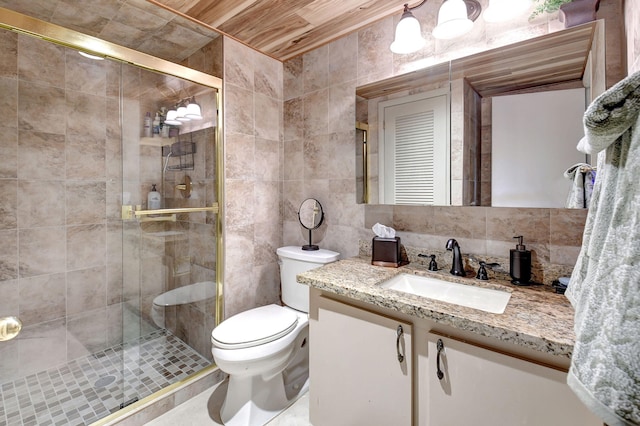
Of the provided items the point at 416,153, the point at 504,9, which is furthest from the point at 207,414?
the point at 504,9

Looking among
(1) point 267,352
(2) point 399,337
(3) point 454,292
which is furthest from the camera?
(1) point 267,352

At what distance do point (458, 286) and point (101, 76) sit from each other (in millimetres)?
2165

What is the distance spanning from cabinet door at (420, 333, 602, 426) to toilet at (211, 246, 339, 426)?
0.74 metres

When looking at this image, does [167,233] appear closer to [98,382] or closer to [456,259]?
[98,382]

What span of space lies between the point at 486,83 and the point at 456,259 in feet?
2.68

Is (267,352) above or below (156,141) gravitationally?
below

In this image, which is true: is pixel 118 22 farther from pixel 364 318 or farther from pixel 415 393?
pixel 415 393

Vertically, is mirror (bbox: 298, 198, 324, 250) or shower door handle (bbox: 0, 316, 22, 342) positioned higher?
mirror (bbox: 298, 198, 324, 250)

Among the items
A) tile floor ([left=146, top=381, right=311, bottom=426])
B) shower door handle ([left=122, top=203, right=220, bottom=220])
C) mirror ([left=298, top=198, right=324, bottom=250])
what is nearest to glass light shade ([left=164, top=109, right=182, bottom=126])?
shower door handle ([left=122, top=203, right=220, bottom=220])

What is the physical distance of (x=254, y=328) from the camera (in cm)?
154

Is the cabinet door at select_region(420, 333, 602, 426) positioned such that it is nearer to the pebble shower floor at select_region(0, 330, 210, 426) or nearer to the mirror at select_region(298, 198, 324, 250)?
the mirror at select_region(298, 198, 324, 250)

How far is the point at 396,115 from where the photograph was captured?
1596 mm

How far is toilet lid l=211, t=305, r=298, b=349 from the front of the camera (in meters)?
1.43

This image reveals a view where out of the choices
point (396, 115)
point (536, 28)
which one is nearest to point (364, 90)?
point (396, 115)
